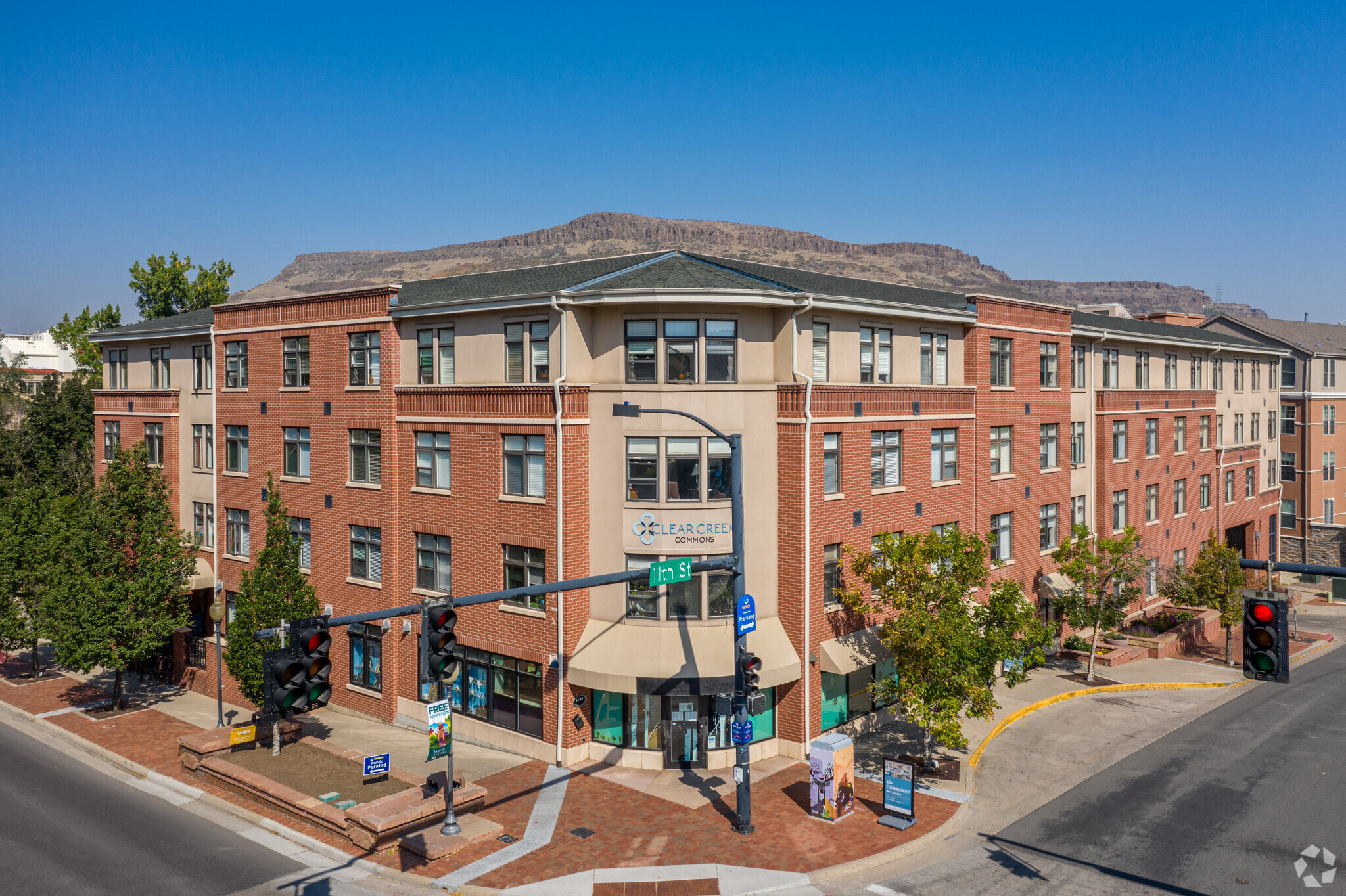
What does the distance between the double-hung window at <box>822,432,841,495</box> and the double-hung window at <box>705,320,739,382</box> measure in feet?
11.2

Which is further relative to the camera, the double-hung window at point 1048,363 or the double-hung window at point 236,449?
the double-hung window at point 1048,363

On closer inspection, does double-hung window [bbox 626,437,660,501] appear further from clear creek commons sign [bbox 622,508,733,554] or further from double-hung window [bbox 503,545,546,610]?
double-hung window [bbox 503,545,546,610]

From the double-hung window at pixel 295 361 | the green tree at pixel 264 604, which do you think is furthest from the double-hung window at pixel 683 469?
the double-hung window at pixel 295 361

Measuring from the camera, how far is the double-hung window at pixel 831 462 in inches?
1012

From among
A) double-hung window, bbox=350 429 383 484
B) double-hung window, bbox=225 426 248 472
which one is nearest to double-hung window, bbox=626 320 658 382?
double-hung window, bbox=350 429 383 484

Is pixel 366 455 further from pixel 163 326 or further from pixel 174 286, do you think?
pixel 174 286

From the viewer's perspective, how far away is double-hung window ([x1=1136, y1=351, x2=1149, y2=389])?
139 ft

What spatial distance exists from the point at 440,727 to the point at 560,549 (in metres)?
6.59

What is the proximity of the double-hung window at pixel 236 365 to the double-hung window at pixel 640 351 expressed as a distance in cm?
1732

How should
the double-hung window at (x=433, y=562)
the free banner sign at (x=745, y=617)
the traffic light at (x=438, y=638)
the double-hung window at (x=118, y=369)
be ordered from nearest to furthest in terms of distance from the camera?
1. the traffic light at (x=438, y=638)
2. the free banner sign at (x=745, y=617)
3. the double-hung window at (x=433, y=562)
4. the double-hung window at (x=118, y=369)

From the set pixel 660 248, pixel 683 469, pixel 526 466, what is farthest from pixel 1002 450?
pixel 660 248

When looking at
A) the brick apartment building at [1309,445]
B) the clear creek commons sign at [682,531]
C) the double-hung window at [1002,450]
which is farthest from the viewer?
the brick apartment building at [1309,445]

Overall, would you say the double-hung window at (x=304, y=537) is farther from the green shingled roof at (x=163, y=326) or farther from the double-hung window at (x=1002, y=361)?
the double-hung window at (x=1002, y=361)

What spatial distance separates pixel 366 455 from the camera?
29828 mm
